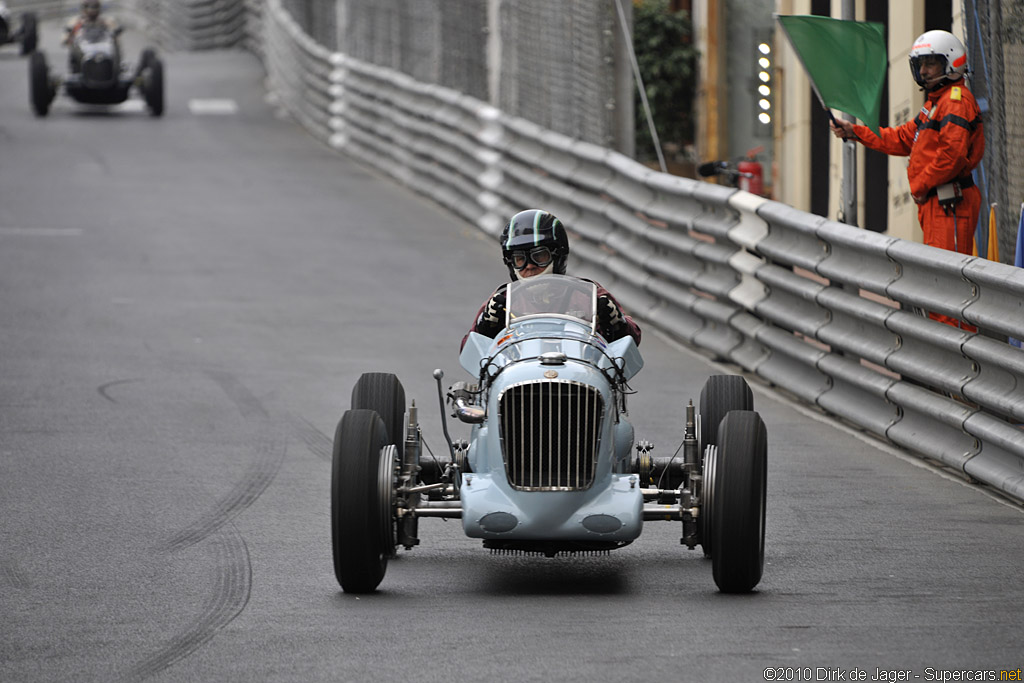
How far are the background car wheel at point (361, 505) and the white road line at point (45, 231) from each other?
487 inches

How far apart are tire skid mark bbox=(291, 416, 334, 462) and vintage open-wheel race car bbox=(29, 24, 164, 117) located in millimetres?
18429

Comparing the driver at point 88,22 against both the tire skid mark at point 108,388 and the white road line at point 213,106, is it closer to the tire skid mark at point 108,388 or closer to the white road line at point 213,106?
the white road line at point 213,106

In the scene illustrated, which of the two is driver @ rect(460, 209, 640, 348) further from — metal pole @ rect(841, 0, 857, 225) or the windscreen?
metal pole @ rect(841, 0, 857, 225)

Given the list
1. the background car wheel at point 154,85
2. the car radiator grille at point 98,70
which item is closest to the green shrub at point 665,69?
the background car wheel at point 154,85

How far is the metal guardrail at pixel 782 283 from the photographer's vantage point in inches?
353

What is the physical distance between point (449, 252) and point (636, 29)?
24.2 feet

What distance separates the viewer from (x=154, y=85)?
2881 cm

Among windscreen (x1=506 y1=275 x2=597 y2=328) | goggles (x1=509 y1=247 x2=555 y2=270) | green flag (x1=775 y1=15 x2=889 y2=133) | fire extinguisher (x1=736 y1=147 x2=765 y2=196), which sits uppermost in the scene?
green flag (x1=775 y1=15 x2=889 y2=133)

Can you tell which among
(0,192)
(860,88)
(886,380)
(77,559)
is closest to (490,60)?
(0,192)

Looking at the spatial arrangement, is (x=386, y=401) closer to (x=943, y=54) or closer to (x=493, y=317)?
(x=493, y=317)

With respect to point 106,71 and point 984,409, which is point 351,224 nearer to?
point 106,71

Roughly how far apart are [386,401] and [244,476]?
1659 millimetres

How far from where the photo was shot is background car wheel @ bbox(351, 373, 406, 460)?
793cm

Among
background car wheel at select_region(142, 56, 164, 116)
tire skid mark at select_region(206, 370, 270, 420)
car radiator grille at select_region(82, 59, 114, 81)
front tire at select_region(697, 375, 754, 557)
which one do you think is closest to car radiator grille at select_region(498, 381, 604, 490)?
front tire at select_region(697, 375, 754, 557)
